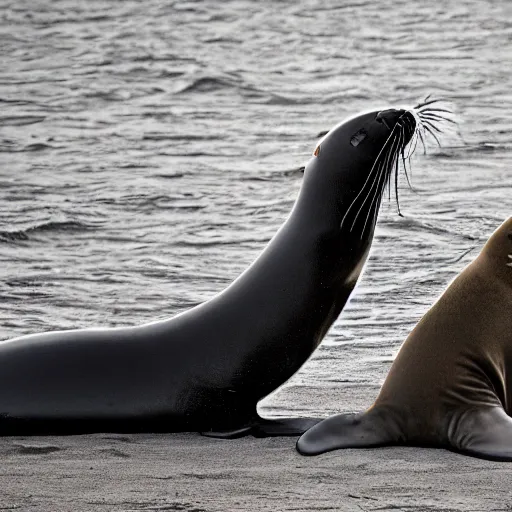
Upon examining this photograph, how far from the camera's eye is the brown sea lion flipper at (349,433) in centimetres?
498

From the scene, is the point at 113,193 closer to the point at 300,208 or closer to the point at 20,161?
the point at 20,161

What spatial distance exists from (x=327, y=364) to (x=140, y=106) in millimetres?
9437

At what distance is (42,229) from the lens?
11078 mm

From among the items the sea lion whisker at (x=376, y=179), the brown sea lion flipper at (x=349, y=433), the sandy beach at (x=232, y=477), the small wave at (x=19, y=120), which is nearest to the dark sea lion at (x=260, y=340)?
the sea lion whisker at (x=376, y=179)

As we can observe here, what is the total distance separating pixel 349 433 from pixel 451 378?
0.41 m

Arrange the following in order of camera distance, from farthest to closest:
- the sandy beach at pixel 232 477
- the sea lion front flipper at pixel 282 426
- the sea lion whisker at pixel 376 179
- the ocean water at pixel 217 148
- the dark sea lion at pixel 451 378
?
1. the ocean water at pixel 217 148
2. the sea lion whisker at pixel 376 179
3. the sea lion front flipper at pixel 282 426
4. the dark sea lion at pixel 451 378
5. the sandy beach at pixel 232 477

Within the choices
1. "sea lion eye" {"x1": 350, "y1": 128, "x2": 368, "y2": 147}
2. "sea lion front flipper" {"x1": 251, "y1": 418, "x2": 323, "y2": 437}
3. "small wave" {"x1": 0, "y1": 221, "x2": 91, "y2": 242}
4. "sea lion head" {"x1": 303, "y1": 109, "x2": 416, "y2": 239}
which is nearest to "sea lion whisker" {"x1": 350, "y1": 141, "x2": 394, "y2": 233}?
"sea lion head" {"x1": 303, "y1": 109, "x2": 416, "y2": 239}

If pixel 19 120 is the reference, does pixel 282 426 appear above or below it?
below

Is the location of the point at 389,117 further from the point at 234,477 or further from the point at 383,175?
the point at 234,477

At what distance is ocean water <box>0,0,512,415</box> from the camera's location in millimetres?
8852

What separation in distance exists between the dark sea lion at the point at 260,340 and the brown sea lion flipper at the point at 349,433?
1.10 ft

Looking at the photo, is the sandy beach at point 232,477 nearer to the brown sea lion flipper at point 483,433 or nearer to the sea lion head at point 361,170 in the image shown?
the brown sea lion flipper at point 483,433

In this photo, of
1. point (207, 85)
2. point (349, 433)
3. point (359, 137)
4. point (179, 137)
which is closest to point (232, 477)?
point (349, 433)

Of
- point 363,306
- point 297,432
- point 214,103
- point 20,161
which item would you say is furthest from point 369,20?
point 297,432
